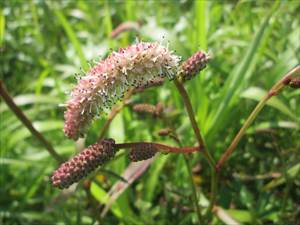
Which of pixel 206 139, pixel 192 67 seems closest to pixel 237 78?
pixel 206 139

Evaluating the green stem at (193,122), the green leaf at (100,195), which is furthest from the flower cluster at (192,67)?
the green leaf at (100,195)

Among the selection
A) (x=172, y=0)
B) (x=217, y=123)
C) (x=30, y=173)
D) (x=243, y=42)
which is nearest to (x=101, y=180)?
(x=30, y=173)

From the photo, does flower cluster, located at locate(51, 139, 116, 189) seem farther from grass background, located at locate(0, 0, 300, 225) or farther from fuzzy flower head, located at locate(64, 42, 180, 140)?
grass background, located at locate(0, 0, 300, 225)

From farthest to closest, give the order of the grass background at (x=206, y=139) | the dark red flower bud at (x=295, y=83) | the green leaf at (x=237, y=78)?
the green leaf at (x=237, y=78)
the grass background at (x=206, y=139)
the dark red flower bud at (x=295, y=83)

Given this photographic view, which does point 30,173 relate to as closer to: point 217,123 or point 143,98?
point 143,98

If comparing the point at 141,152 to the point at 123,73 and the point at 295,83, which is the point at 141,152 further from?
the point at 295,83

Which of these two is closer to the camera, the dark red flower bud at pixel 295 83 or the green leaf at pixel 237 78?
the dark red flower bud at pixel 295 83

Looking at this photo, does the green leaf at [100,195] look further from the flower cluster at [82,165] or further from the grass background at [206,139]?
the flower cluster at [82,165]
